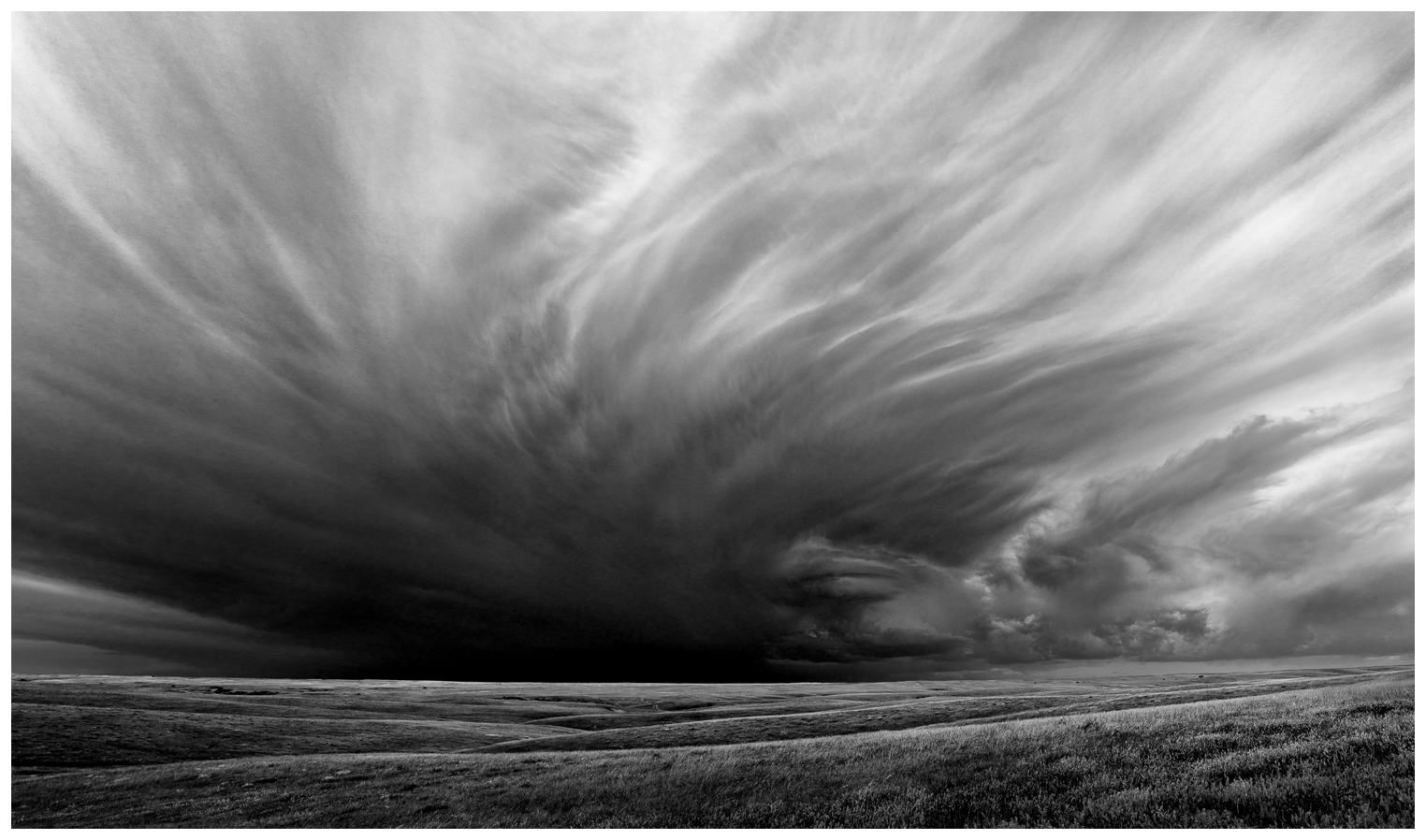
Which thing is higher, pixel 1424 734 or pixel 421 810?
pixel 1424 734

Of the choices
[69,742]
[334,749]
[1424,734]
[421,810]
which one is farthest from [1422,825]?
[69,742]

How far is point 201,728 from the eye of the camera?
69.9 metres

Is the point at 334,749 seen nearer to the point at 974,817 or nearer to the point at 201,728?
the point at 201,728

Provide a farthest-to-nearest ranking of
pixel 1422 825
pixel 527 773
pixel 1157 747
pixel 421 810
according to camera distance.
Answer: pixel 527 773 → pixel 421 810 → pixel 1157 747 → pixel 1422 825

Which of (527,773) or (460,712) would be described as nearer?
(527,773)

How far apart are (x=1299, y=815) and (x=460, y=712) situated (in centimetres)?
10124

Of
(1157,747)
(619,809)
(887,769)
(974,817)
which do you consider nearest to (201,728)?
(619,809)

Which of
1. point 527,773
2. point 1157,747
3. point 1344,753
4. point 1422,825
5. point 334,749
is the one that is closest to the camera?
point 1422,825

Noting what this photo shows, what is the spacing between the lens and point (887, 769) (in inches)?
1198

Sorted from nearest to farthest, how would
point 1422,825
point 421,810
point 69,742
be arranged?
point 1422,825
point 421,810
point 69,742

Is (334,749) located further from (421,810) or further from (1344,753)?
(1344,753)

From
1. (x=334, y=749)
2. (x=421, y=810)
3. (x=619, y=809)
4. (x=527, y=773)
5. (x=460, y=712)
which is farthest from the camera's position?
(x=460, y=712)

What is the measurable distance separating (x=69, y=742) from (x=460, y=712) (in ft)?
154

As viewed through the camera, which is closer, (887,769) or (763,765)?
(887,769)
